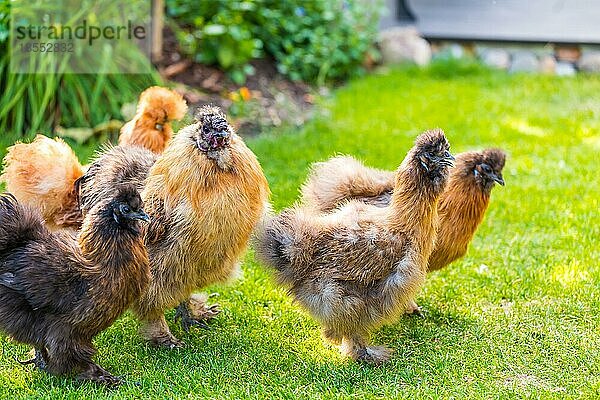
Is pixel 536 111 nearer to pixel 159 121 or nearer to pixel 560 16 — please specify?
pixel 560 16

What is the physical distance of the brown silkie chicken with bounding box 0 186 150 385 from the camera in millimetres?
4086

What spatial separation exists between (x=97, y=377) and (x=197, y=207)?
1045mm

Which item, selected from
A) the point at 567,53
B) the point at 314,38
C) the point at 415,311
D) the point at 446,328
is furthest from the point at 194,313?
the point at 567,53

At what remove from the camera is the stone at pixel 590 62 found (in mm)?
11388

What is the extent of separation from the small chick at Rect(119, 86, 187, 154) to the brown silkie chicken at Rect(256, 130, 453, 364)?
1310 millimetres

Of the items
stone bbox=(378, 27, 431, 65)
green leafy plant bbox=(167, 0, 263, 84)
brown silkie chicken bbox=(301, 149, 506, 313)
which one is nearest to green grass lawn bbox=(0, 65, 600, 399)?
brown silkie chicken bbox=(301, 149, 506, 313)

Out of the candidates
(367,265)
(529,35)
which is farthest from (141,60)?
(529,35)

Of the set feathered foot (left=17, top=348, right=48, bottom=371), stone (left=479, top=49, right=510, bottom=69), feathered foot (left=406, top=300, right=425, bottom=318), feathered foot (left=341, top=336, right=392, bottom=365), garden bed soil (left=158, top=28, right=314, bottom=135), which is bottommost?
garden bed soil (left=158, top=28, right=314, bottom=135)

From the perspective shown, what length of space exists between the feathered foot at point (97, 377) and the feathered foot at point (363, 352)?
129 centimetres

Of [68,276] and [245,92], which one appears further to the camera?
[245,92]

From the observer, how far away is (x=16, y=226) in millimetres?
4129

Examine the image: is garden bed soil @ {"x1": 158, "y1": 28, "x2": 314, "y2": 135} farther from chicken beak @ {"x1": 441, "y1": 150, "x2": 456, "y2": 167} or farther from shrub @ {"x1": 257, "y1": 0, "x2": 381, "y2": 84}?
chicken beak @ {"x1": 441, "y1": 150, "x2": 456, "y2": 167}

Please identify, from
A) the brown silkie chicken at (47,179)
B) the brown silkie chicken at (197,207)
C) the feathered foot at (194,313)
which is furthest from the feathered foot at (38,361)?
the feathered foot at (194,313)

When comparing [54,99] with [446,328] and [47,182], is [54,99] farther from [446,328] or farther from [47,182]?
[446,328]
